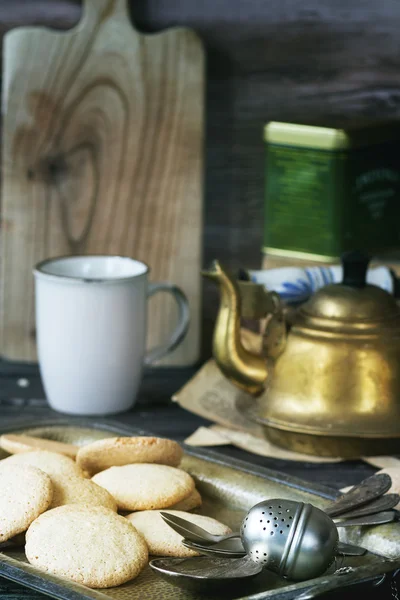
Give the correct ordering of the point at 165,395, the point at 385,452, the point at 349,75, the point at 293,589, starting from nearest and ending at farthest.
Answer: the point at 293,589 → the point at 385,452 → the point at 165,395 → the point at 349,75

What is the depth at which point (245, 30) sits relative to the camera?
4.10 feet

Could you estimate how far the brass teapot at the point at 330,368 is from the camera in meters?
0.90

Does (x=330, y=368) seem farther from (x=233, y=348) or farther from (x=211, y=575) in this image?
(x=211, y=575)

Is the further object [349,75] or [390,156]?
[349,75]

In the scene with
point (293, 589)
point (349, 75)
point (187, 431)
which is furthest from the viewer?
point (349, 75)

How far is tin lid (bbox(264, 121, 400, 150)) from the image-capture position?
105 cm

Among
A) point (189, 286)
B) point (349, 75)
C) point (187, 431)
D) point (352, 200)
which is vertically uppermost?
point (349, 75)

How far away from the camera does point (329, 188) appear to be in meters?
1.07

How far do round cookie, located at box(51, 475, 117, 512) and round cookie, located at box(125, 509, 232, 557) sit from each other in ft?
0.07

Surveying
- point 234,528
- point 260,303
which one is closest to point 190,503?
point 234,528

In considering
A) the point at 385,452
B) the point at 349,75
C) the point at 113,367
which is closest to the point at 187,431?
the point at 113,367

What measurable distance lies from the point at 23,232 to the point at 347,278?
1.53 ft

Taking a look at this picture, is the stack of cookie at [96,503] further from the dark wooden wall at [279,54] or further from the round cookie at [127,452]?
the dark wooden wall at [279,54]

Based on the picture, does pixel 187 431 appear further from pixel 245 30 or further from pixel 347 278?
pixel 245 30
